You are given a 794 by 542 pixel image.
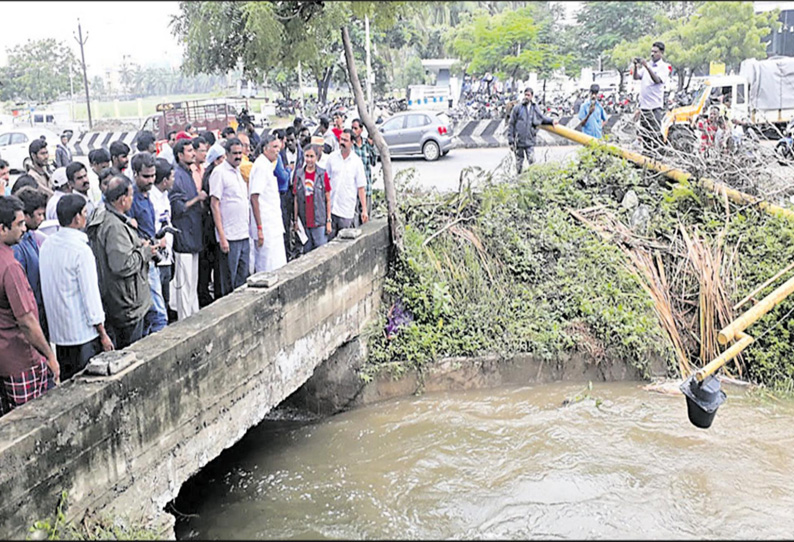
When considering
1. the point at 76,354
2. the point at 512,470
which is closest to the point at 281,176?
the point at 76,354

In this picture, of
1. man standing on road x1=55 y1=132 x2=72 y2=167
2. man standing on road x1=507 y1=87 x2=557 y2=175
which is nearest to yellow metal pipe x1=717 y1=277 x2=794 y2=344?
man standing on road x1=507 y1=87 x2=557 y2=175

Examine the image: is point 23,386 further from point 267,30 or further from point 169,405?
point 267,30

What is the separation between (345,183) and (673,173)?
4.63 m

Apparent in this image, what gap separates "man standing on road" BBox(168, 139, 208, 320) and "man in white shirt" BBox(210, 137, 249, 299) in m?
0.17

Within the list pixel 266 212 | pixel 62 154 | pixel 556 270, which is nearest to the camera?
pixel 266 212

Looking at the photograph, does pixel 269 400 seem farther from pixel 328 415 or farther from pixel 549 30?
pixel 549 30

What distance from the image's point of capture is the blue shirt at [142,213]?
18.8 feet

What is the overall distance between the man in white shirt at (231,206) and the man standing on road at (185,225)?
0.17m

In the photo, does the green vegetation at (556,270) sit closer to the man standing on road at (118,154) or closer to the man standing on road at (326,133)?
the man standing on road at (326,133)

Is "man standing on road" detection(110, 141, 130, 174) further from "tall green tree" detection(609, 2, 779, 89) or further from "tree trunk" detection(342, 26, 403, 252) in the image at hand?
"tall green tree" detection(609, 2, 779, 89)

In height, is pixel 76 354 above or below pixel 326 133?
below

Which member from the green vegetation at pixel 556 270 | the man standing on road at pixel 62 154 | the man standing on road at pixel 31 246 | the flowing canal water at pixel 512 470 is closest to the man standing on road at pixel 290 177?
the green vegetation at pixel 556 270

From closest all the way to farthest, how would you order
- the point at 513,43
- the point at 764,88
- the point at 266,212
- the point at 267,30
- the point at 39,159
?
the point at 267,30 → the point at 266,212 → the point at 39,159 → the point at 513,43 → the point at 764,88

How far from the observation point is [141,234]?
18.8ft
